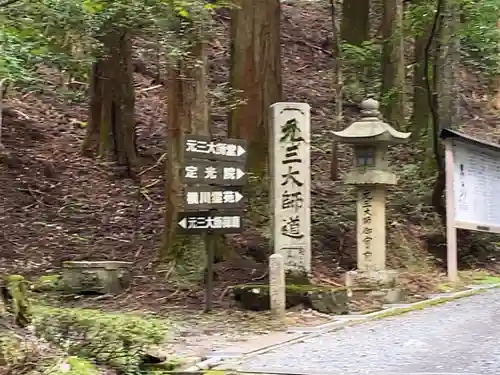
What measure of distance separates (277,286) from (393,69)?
30.5 feet

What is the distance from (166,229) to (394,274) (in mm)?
3410

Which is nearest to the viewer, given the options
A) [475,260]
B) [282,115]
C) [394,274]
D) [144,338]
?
[144,338]

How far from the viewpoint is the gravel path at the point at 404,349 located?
644cm

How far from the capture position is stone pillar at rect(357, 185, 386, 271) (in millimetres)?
11188

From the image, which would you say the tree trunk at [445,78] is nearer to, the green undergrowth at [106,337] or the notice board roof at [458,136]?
the notice board roof at [458,136]

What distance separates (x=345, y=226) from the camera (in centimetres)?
1366

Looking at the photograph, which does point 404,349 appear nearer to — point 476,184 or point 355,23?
point 476,184

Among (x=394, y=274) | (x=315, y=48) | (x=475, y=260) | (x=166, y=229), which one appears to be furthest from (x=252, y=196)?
(x=315, y=48)

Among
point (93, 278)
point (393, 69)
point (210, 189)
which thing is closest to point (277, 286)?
point (210, 189)

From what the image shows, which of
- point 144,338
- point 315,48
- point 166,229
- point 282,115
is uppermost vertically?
point 315,48

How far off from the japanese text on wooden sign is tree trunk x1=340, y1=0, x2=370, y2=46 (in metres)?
10.8

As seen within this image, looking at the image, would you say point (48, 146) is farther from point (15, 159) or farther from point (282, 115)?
point (282, 115)

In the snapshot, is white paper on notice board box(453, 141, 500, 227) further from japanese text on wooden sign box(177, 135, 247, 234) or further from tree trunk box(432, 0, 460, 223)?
japanese text on wooden sign box(177, 135, 247, 234)

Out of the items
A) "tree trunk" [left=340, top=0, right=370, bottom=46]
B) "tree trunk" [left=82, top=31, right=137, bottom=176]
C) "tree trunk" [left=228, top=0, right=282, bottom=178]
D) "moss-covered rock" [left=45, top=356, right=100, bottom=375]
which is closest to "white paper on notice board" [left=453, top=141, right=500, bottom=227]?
"tree trunk" [left=228, top=0, right=282, bottom=178]
